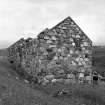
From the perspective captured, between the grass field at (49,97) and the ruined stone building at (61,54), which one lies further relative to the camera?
the ruined stone building at (61,54)

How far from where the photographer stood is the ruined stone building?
15086mm

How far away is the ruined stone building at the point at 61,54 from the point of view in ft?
49.5

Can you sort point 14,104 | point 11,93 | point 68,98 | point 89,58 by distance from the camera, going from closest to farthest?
point 14,104 → point 11,93 → point 68,98 → point 89,58

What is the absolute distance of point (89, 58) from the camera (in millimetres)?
16188

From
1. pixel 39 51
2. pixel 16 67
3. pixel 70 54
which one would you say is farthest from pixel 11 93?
pixel 16 67

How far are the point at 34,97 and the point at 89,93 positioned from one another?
2.91m

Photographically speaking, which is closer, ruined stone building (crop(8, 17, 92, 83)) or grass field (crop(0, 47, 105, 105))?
grass field (crop(0, 47, 105, 105))

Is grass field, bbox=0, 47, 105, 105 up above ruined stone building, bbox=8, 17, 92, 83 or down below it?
below

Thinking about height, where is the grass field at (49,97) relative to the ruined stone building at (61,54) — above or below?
below

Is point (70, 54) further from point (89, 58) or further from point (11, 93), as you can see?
point (11, 93)

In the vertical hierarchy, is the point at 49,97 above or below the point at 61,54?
below

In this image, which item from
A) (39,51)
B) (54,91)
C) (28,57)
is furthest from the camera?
(28,57)

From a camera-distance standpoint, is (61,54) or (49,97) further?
(61,54)

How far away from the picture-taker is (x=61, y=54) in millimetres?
15438
